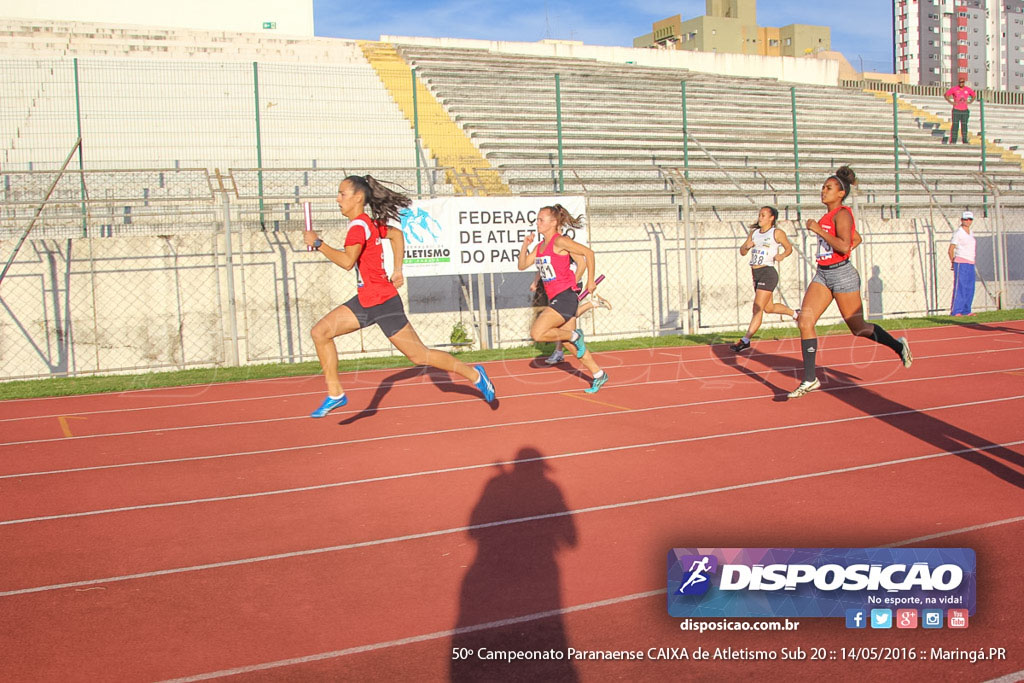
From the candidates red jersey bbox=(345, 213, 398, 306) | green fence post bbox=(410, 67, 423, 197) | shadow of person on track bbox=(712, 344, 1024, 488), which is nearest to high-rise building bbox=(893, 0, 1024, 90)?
green fence post bbox=(410, 67, 423, 197)

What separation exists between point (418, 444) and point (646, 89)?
2054cm

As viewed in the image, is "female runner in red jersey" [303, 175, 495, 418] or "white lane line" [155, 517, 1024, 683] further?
"female runner in red jersey" [303, 175, 495, 418]

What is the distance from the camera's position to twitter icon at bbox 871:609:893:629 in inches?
139

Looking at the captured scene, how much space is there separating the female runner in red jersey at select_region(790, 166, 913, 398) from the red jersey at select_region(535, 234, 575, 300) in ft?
8.12

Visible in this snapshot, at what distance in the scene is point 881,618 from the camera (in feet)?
11.7

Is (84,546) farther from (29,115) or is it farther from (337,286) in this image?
(29,115)

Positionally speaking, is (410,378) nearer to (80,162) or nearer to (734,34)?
(80,162)

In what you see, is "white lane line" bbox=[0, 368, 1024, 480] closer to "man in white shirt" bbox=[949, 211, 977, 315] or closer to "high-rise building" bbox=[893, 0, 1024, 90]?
"man in white shirt" bbox=[949, 211, 977, 315]

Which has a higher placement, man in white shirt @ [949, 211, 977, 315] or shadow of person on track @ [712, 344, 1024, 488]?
man in white shirt @ [949, 211, 977, 315]

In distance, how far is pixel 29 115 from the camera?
16.7 meters

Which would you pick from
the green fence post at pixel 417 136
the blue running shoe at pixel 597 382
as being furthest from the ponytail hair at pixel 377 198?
the green fence post at pixel 417 136

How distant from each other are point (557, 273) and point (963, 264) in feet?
36.8

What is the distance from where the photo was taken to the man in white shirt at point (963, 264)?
16891mm

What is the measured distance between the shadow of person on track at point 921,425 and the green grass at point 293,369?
3878 millimetres
